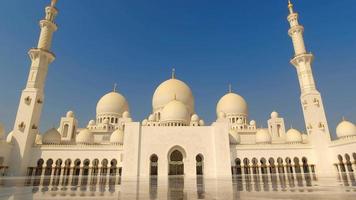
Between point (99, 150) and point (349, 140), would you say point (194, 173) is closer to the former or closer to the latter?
point (99, 150)

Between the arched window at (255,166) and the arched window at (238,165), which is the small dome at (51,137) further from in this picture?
the arched window at (255,166)

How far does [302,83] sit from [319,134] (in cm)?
618

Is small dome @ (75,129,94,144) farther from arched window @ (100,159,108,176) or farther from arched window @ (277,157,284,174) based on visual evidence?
arched window @ (277,157,284,174)

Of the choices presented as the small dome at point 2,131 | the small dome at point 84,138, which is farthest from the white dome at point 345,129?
the small dome at point 2,131

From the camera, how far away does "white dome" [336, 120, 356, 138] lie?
2236cm

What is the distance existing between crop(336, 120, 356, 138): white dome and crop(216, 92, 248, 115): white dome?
43.3 ft

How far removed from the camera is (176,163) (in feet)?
75.6

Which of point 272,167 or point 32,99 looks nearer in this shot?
point 32,99

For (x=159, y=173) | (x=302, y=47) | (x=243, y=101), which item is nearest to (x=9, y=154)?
(x=159, y=173)

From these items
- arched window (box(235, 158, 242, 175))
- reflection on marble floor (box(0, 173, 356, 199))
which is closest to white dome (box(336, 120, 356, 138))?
arched window (box(235, 158, 242, 175))

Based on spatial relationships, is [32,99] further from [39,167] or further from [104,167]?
[104,167]

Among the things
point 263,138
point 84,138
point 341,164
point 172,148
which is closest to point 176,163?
point 172,148

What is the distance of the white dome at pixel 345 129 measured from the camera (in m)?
22.4

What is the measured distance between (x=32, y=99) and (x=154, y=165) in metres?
14.7
